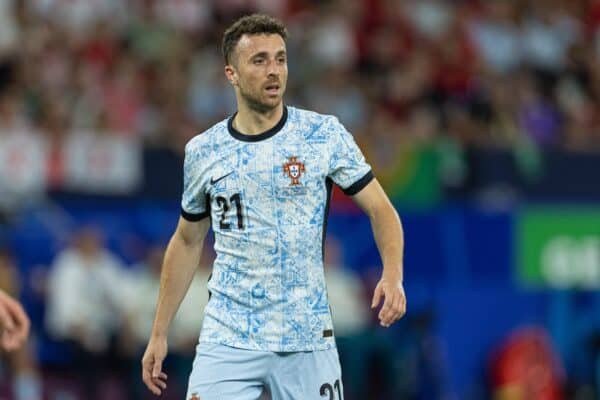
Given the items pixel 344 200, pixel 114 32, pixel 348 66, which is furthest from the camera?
pixel 348 66

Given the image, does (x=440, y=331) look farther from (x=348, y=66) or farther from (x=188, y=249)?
(x=188, y=249)

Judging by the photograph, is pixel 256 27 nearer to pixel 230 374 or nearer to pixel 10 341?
pixel 230 374

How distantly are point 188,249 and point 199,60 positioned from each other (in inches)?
366

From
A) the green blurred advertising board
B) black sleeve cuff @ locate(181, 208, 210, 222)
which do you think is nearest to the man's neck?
black sleeve cuff @ locate(181, 208, 210, 222)

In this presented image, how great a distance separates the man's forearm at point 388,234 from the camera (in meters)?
6.84

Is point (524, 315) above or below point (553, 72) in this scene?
below

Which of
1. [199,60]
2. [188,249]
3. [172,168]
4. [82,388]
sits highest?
[199,60]

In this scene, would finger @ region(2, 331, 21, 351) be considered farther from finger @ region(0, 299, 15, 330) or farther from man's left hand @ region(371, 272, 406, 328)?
man's left hand @ region(371, 272, 406, 328)

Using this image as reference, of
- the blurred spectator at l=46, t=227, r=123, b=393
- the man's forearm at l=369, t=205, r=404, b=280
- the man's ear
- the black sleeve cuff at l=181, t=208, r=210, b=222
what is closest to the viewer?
the man's forearm at l=369, t=205, r=404, b=280

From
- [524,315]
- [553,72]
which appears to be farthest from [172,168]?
[553,72]

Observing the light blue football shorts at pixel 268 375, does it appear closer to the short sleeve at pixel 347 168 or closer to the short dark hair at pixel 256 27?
the short sleeve at pixel 347 168

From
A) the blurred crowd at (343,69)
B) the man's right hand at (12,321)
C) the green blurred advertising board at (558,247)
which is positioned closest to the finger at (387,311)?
the man's right hand at (12,321)

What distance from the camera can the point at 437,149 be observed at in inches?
622

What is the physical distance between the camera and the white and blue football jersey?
6.91 m
